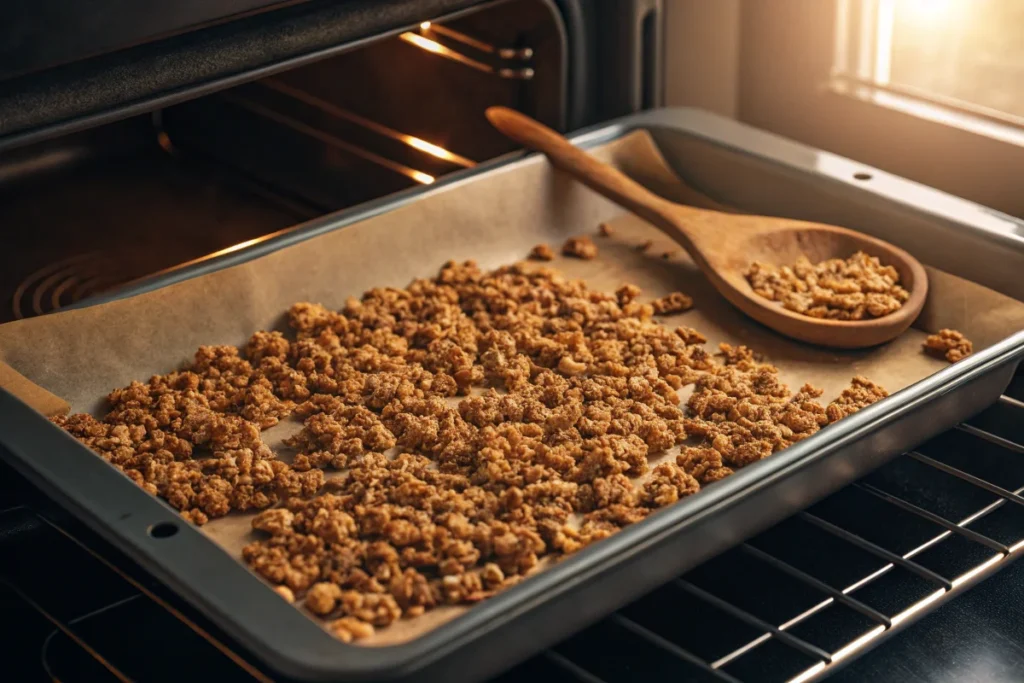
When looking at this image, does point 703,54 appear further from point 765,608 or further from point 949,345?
point 765,608

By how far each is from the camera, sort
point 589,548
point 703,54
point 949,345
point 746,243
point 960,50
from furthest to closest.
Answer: point 703,54, point 960,50, point 746,243, point 949,345, point 589,548

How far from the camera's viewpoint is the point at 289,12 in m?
1.01

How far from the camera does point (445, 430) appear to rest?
3.14ft

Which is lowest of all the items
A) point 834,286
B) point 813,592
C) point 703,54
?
point 813,592

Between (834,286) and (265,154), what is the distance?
789 millimetres

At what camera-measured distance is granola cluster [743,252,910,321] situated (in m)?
1.10

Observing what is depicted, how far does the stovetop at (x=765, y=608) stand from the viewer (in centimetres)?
82

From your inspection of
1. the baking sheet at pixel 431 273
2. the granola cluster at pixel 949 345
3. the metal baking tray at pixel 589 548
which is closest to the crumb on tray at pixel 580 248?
the baking sheet at pixel 431 273

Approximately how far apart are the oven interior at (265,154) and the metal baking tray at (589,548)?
19 centimetres

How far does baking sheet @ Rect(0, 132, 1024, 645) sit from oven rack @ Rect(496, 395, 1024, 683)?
10cm

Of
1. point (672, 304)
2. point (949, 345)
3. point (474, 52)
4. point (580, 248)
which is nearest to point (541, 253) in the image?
point (580, 248)

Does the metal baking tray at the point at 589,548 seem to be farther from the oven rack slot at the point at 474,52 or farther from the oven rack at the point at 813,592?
the oven rack slot at the point at 474,52

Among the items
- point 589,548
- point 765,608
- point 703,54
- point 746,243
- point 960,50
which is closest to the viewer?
point 589,548

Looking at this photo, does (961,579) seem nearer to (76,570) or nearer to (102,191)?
(76,570)
